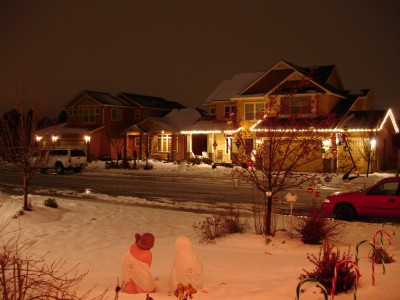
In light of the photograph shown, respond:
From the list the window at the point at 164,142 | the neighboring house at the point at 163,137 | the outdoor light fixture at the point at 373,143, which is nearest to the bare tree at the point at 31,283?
the outdoor light fixture at the point at 373,143

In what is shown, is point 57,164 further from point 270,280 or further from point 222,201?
point 270,280

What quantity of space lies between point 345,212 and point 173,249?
6477 mm

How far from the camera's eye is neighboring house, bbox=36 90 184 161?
48.7 meters

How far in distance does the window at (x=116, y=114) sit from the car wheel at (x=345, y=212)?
39491 mm

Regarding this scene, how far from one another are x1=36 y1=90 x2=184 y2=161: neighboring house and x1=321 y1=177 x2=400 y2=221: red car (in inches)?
1407

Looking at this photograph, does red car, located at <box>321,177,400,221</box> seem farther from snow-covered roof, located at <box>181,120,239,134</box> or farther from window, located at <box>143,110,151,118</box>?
window, located at <box>143,110,151,118</box>

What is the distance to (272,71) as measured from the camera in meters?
37.2

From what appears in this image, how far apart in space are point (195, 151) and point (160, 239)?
37.6 metres

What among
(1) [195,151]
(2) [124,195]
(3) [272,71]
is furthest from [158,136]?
(2) [124,195]

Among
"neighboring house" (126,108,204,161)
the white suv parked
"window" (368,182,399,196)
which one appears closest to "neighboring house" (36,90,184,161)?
"neighboring house" (126,108,204,161)

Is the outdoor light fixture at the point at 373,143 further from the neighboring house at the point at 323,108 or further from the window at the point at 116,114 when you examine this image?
the window at the point at 116,114

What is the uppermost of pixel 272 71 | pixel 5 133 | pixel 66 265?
pixel 272 71

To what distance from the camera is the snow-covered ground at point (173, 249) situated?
21.4 ft

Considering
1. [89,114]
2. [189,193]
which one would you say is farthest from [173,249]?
[89,114]
